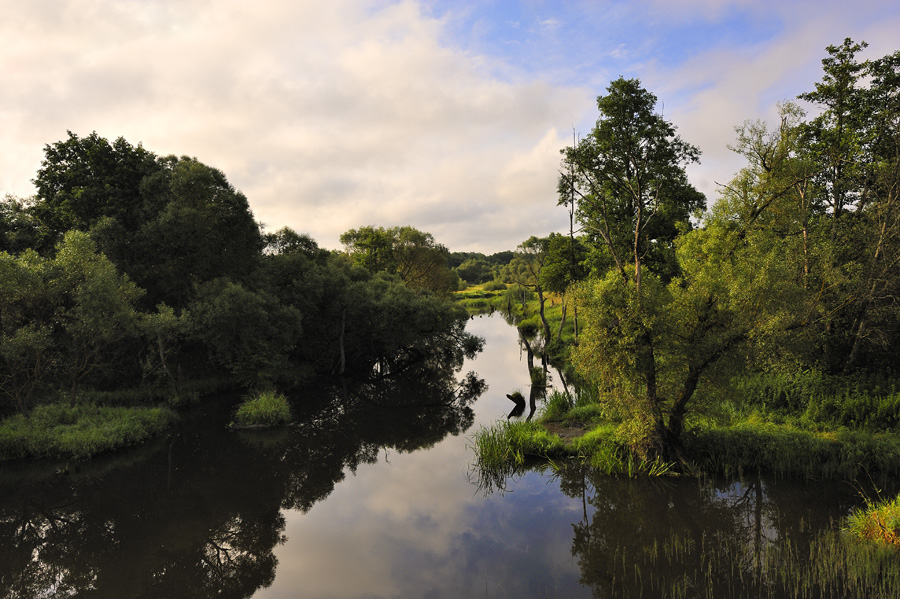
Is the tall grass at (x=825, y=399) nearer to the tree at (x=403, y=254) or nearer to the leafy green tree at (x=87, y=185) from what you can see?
the leafy green tree at (x=87, y=185)

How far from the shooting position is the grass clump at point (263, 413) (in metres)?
24.7

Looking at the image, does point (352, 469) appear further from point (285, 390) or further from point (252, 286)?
point (252, 286)

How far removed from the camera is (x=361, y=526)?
15148 millimetres

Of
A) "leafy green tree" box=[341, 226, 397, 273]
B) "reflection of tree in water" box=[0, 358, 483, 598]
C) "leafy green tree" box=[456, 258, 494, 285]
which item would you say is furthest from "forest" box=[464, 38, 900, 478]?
"leafy green tree" box=[456, 258, 494, 285]

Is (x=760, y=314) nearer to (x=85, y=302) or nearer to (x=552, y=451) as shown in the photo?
(x=552, y=451)

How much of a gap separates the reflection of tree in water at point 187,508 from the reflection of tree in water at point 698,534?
923 centimetres

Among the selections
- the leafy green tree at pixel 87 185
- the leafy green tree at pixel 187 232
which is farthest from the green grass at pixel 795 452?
the leafy green tree at pixel 87 185

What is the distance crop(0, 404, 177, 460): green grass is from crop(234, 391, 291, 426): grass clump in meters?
3.82

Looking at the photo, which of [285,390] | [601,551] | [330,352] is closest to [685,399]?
[601,551]

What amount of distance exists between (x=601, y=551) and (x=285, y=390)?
83.3 ft

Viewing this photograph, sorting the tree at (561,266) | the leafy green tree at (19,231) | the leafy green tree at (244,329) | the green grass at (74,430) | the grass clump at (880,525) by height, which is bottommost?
the grass clump at (880,525)

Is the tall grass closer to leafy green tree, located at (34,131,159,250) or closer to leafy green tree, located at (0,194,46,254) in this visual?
leafy green tree, located at (34,131,159,250)

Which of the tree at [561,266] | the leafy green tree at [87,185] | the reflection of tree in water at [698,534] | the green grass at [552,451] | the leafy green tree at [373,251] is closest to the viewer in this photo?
the reflection of tree in water at [698,534]

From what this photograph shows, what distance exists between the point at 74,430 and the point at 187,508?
30.7 feet
